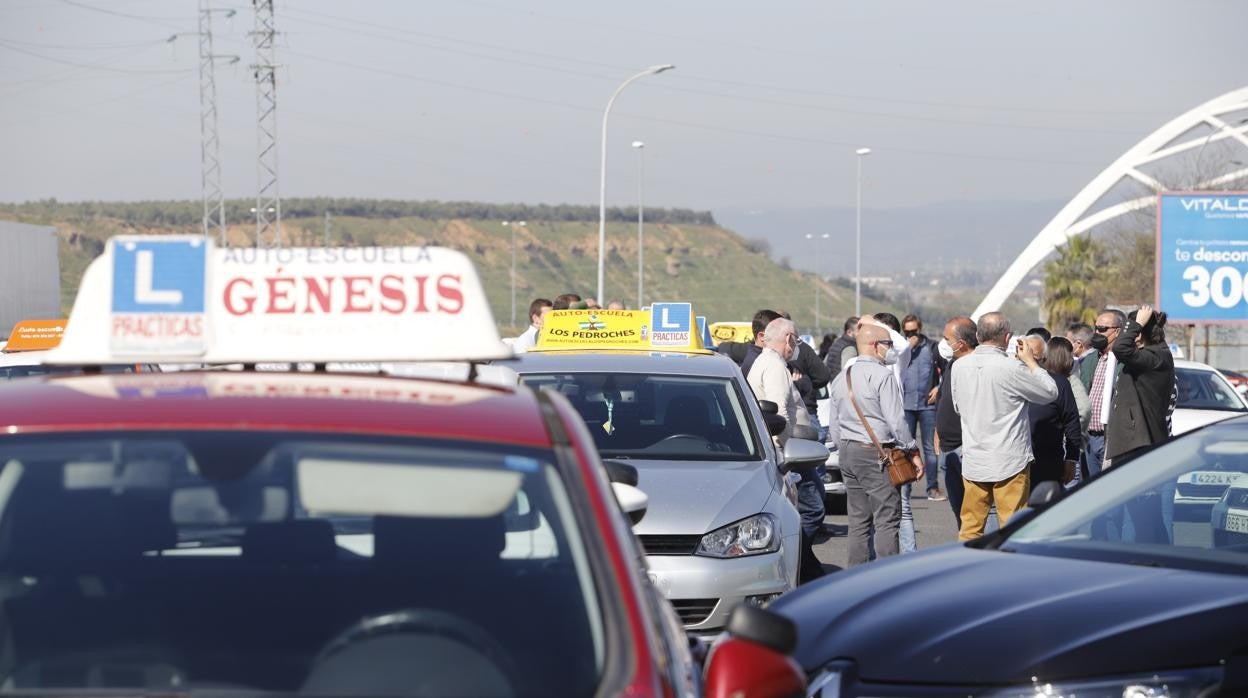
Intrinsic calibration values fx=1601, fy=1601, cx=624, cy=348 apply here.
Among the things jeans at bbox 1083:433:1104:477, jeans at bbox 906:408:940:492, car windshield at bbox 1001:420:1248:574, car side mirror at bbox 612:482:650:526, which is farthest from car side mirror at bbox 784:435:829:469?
jeans at bbox 906:408:940:492

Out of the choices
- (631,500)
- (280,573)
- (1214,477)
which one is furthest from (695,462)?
(280,573)

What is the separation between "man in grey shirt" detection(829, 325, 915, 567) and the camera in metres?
9.94

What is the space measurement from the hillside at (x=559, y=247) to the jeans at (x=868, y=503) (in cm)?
9662

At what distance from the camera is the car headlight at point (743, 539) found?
760cm

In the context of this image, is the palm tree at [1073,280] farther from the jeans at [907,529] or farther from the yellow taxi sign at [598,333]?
the jeans at [907,529]

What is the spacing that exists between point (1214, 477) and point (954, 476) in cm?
469

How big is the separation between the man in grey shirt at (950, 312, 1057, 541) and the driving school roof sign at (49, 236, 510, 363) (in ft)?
20.3

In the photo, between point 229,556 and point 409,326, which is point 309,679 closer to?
point 229,556

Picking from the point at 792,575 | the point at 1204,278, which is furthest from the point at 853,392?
the point at 1204,278

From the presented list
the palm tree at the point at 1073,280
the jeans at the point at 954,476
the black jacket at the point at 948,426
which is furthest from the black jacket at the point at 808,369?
the palm tree at the point at 1073,280

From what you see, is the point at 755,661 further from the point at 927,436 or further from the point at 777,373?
the point at 927,436

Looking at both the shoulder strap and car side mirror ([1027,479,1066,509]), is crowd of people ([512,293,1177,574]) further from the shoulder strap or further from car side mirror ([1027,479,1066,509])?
car side mirror ([1027,479,1066,509])

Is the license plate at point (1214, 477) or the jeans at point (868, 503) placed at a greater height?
the license plate at point (1214, 477)

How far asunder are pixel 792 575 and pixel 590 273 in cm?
14614
